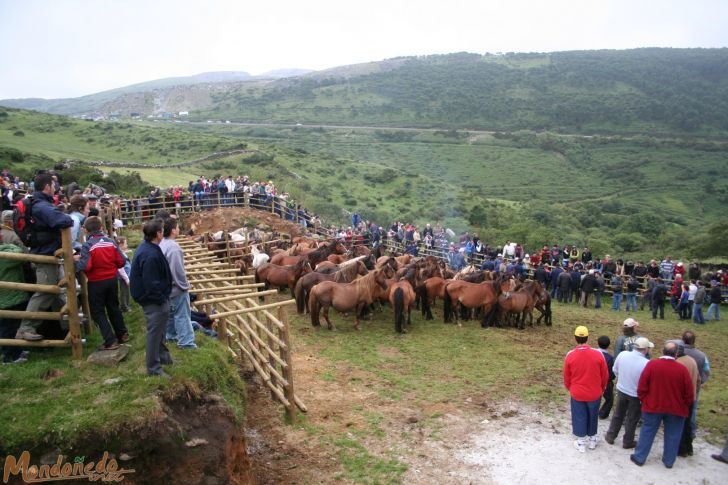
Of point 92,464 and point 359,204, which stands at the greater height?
point 92,464

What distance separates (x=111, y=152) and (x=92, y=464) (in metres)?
50.3

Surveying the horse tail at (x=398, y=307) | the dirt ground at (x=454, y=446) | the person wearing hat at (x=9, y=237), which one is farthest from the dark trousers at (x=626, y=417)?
the person wearing hat at (x=9, y=237)

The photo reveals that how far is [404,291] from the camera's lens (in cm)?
1420

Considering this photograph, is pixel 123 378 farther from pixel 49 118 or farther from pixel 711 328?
pixel 49 118

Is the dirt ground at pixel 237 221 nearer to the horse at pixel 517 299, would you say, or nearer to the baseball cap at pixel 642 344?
the horse at pixel 517 299

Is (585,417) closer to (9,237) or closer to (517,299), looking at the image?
(517,299)

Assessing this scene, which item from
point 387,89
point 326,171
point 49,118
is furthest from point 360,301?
point 387,89

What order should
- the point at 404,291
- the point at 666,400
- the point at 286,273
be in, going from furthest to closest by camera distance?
the point at 286,273
the point at 404,291
the point at 666,400

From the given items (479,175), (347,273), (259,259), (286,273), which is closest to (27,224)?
(347,273)

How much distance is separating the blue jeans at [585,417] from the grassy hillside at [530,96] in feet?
274

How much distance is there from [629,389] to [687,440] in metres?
1.03

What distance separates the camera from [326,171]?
53.6 m

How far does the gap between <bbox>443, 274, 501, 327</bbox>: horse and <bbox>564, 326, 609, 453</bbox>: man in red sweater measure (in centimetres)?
693

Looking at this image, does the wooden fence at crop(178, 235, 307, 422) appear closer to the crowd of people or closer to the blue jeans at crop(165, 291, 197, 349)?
the blue jeans at crop(165, 291, 197, 349)
